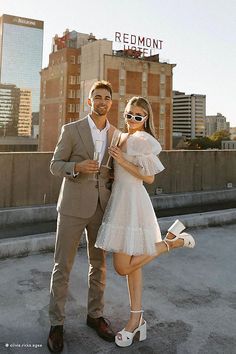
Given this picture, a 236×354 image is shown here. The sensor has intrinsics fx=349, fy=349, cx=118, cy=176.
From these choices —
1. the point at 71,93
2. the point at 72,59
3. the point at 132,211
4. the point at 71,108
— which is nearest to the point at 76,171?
the point at 132,211

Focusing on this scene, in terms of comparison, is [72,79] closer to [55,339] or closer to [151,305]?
[151,305]

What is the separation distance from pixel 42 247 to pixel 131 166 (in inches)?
129

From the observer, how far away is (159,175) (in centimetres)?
1097

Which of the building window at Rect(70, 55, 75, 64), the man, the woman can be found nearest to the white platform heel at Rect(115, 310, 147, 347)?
the woman

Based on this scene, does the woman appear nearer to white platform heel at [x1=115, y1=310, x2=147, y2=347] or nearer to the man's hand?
white platform heel at [x1=115, y1=310, x2=147, y2=347]

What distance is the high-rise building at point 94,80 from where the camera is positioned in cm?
6412

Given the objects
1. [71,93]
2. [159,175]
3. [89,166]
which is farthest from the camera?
[71,93]

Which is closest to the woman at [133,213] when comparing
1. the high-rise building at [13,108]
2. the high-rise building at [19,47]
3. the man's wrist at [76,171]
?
the man's wrist at [76,171]

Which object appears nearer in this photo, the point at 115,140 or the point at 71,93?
the point at 115,140

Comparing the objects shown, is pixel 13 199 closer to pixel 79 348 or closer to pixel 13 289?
pixel 13 289

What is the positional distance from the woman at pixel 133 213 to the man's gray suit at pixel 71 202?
151 mm

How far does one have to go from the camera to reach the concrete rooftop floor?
3191mm

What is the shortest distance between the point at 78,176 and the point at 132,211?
61 centimetres

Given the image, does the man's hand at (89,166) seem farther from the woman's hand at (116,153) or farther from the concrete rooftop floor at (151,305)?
the concrete rooftop floor at (151,305)
